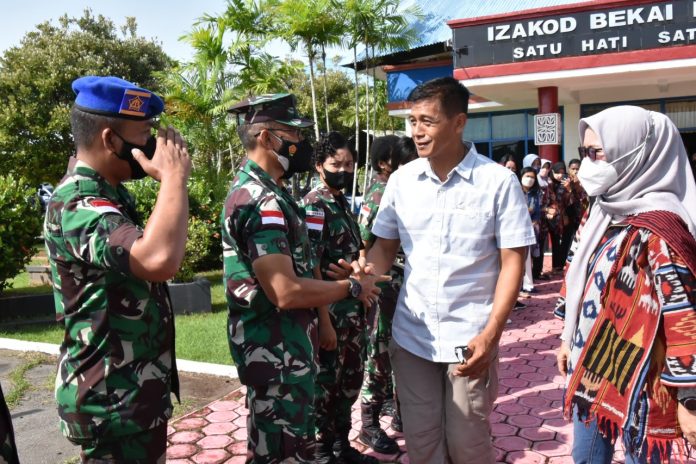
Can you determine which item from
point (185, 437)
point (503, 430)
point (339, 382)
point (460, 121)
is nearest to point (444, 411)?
point (339, 382)

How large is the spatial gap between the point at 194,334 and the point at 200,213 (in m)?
4.50

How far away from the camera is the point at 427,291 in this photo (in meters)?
2.61

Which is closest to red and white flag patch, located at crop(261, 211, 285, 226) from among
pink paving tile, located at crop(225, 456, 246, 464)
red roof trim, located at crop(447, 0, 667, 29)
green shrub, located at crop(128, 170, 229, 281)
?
pink paving tile, located at crop(225, 456, 246, 464)

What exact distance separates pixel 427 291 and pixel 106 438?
4.44 feet

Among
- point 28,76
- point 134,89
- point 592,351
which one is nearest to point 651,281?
point 592,351

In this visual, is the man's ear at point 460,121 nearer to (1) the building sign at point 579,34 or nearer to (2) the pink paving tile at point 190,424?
(2) the pink paving tile at point 190,424

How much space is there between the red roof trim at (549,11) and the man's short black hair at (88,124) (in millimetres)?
11736

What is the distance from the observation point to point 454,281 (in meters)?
2.56

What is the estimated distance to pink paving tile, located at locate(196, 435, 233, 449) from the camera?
12.5 feet

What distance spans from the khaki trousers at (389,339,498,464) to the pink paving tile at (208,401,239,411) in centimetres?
209

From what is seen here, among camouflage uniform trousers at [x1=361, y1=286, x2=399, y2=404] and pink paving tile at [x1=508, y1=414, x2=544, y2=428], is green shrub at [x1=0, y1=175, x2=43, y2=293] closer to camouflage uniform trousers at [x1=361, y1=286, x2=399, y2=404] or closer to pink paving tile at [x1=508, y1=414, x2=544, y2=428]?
camouflage uniform trousers at [x1=361, y1=286, x2=399, y2=404]

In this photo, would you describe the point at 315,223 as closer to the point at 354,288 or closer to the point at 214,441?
the point at 354,288

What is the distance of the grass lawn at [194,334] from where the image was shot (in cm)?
574

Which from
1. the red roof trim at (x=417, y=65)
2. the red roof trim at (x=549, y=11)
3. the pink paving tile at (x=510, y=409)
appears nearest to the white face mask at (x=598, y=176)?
the pink paving tile at (x=510, y=409)
